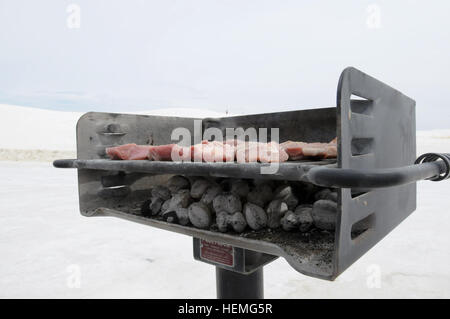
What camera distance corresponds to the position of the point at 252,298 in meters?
1.89

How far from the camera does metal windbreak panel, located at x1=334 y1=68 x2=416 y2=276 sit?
1079 mm

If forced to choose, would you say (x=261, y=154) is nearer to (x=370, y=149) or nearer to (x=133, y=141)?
(x=370, y=149)

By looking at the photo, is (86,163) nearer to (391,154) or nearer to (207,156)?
(207,156)

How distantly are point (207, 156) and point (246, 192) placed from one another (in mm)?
445

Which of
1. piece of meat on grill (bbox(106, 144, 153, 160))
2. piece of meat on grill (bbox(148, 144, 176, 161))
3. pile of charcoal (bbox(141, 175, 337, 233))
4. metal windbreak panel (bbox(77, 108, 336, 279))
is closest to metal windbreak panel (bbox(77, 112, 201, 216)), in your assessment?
metal windbreak panel (bbox(77, 108, 336, 279))

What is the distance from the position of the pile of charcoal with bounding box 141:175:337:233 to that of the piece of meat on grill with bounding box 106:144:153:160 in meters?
0.28

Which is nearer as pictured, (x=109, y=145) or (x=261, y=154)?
(x=261, y=154)

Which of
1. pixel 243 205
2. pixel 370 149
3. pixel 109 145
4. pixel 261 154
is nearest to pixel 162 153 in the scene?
pixel 243 205

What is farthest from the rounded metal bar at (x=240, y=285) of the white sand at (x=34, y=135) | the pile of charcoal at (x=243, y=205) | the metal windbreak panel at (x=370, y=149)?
the white sand at (x=34, y=135)

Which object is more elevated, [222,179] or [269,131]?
[269,131]

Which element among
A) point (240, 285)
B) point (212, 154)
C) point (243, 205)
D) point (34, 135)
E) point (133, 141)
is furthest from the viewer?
point (34, 135)

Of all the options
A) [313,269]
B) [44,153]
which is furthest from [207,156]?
[44,153]

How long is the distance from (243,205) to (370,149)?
2.20 ft

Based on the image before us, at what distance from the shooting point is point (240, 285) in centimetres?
189
